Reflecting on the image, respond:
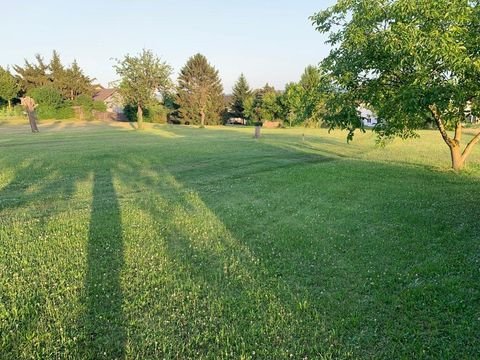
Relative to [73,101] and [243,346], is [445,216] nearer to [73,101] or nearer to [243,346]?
[243,346]

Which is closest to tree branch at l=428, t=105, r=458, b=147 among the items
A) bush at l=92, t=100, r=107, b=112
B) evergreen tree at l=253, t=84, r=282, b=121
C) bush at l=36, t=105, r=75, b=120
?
evergreen tree at l=253, t=84, r=282, b=121

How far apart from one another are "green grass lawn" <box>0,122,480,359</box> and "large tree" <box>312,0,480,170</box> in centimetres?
243

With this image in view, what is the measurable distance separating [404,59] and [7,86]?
60.9 m

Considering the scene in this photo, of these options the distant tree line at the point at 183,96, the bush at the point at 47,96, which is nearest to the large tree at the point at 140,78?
the distant tree line at the point at 183,96

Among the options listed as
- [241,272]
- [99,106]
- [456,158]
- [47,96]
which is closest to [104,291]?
[241,272]

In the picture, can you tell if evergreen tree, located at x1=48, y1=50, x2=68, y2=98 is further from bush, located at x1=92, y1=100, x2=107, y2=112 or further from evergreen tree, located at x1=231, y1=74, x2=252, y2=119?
evergreen tree, located at x1=231, y1=74, x2=252, y2=119

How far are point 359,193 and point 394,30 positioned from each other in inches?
169

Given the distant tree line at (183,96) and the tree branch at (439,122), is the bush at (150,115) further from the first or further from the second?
the tree branch at (439,122)

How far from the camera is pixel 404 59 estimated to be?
9.34 m

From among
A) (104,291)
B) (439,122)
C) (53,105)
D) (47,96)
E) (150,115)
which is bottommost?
(150,115)

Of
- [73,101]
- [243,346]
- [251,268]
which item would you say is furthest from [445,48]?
[73,101]

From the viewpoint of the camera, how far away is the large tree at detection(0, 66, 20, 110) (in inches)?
2165

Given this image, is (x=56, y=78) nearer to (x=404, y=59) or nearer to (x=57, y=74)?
(x=57, y=74)

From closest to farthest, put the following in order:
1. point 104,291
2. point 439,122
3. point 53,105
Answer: point 104,291 < point 439,122 < point 53,105
